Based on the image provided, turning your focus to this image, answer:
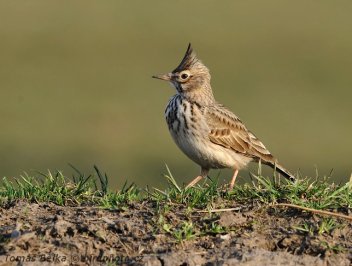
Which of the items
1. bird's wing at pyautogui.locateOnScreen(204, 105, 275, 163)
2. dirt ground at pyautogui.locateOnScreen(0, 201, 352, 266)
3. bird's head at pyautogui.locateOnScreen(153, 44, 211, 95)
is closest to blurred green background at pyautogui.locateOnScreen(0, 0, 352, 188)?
bird's head at pyautogui.locateOnScreen(153, 44, 211, 95)

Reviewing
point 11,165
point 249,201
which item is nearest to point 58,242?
point 249,201

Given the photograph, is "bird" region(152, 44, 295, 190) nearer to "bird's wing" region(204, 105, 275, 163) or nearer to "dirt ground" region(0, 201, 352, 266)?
"bird's wing" region(204, 105, 275, 163)

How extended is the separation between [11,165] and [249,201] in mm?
10771

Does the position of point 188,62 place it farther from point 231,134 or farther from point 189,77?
point 231,134

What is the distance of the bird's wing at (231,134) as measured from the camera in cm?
940

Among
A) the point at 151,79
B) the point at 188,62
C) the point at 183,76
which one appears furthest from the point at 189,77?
the point at 151,79

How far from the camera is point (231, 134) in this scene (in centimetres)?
955

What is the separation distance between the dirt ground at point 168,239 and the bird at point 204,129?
1894 mm

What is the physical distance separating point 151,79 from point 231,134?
55.6 feet

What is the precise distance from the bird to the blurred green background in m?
5.38

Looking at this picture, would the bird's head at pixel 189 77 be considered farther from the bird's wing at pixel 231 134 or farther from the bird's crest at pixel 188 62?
the bird's wing at pixel 231 134

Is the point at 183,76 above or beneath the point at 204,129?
above

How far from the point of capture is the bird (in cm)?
922

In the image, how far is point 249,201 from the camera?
723cm
